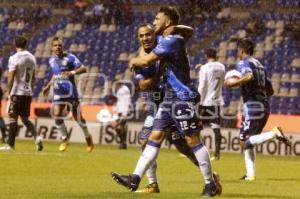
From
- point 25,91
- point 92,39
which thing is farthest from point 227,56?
point 25,91

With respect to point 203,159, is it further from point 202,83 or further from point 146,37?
point 202,83

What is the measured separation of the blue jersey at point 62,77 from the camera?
2086cm

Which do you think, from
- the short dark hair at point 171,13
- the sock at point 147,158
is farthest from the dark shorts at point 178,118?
the short dark hair at point 171,13

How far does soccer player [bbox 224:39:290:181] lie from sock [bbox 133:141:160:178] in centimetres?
376

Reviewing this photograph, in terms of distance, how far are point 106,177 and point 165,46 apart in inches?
154

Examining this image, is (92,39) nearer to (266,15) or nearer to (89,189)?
(266,15)

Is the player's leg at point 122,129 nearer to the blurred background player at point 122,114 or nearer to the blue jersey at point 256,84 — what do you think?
the blurred background player at point 122,114

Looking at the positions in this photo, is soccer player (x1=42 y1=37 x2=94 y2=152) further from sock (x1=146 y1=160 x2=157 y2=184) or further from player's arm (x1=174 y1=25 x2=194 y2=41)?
player's arm (x1=174 y1=25 x2=194 y2=41)

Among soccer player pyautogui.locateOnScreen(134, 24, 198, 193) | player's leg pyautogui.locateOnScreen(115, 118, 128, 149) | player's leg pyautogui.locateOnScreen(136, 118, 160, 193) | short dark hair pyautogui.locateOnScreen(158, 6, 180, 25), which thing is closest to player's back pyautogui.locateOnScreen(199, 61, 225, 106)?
player's leg pyautogui.locateOnScreen(115, 118, 128, 149)

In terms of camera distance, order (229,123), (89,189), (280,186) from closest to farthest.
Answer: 1. (89,189)
2. (280,186)
3. (229,123)

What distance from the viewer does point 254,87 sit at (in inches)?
594

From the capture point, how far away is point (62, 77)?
824 inches

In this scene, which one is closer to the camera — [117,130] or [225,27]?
[117,130]

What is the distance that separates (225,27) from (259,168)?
17.7 m
